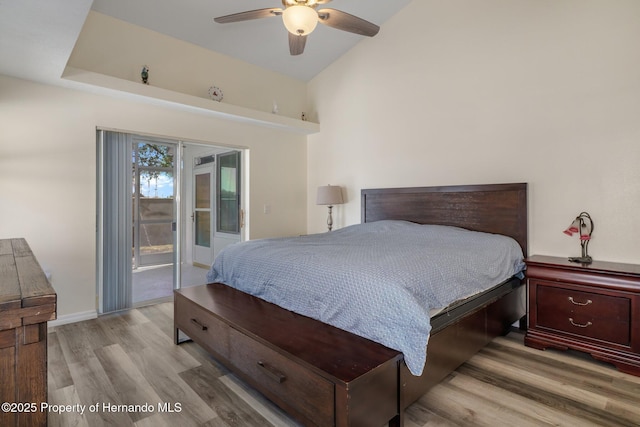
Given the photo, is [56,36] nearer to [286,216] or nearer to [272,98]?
[272,98]

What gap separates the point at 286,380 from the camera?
1566 millimetres

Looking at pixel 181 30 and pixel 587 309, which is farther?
pixel 181 30

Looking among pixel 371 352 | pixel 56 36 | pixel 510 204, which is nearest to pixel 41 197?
pixel 56 36

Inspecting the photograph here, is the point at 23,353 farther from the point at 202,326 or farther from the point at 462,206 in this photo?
the point at 462,206

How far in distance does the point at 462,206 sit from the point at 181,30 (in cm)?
366

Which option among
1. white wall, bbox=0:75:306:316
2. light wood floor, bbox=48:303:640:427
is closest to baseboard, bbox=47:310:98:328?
white wall, bbox=0:75:306:316

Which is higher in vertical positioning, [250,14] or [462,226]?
[250,14]

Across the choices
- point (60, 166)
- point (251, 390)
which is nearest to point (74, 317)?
point (60, 166)

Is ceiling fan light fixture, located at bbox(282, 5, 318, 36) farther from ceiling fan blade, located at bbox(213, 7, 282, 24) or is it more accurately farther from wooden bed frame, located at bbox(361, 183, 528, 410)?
wooden bed frame, located at bbox(361, 183, 528, 410)

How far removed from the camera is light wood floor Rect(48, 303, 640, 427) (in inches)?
68.4

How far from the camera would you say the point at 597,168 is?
265 cm

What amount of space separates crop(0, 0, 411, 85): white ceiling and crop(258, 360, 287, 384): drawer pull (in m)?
2.23

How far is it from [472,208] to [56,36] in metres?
3.68

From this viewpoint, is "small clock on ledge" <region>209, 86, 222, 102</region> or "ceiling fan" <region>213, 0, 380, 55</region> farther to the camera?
"small clock on ledge" <region>209, 86, 222, 102</region>
